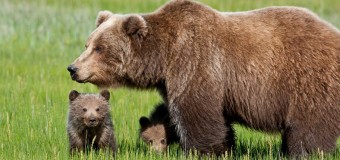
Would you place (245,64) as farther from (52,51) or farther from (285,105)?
(52,51)

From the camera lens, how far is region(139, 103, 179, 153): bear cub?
8336mm

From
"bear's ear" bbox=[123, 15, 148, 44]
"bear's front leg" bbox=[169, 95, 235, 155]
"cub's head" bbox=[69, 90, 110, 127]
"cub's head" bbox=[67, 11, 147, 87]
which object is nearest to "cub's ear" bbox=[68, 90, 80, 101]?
"cub's head" bbox=[69, 90, 110, 127]

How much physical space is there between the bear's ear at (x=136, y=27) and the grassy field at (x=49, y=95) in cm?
114

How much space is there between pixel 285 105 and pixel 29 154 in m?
2.55

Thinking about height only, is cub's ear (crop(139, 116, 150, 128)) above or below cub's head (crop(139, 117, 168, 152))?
above

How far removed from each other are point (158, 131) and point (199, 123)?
879mm

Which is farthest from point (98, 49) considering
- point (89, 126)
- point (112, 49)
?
point (89, 126)

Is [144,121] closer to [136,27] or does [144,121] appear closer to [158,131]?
[158,131]

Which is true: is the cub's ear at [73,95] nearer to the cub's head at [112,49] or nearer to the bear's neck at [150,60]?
the cub's head at [112,49]

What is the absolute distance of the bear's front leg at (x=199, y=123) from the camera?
7570mm

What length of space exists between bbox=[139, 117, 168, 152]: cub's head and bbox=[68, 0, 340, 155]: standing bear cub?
0.57 metres

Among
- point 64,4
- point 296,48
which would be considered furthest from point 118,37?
point 64,4

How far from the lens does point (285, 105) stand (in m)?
7.71

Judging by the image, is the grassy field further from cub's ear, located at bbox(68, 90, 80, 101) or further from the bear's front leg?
cub's ear, located at bbox(68, 90, 80, 101)
